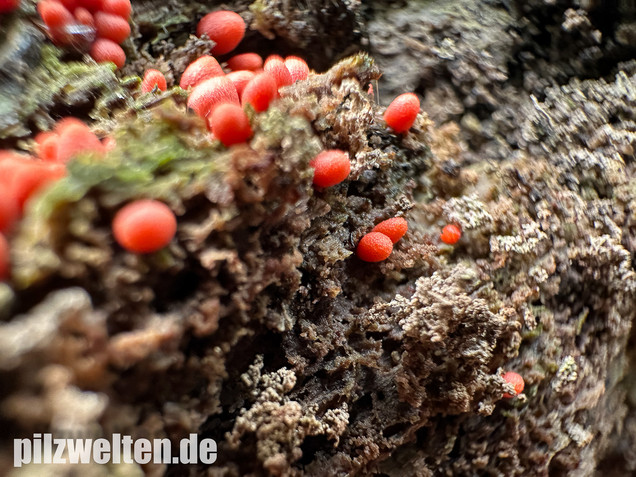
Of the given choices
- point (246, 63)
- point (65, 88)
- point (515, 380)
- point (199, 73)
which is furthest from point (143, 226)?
point (515, 380)

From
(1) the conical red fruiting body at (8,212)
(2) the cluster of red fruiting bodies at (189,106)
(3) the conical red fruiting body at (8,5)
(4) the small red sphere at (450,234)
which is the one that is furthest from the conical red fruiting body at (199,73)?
(4) the small red sphere at (450,234)

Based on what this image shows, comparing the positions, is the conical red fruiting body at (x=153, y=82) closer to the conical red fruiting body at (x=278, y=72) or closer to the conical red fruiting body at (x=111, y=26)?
the conical red fruiting body at (x=111, y=26)

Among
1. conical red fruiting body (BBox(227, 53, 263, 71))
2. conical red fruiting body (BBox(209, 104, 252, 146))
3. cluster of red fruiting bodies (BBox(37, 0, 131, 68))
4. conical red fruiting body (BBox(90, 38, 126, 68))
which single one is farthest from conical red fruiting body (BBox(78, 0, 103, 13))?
conical red fruiting body (BBox(209, 104, 252, 146))

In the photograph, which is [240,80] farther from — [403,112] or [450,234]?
[450,234]

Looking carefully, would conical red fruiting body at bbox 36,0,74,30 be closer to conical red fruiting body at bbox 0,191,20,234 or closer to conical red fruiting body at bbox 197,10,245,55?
conical red fruiting body at bbox 197,10,245,55

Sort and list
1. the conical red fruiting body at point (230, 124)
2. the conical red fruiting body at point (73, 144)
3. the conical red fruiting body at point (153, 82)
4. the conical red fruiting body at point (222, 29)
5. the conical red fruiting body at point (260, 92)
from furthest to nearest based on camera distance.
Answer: the conical red fruiting body at point (222, 29) → the conical red fruiting body at point (153, 82) → the conical red fruiting body at point (260, 92) → the conical red fruiting body at point (230, 124) → the conical red fruiting body at point (73, 144)

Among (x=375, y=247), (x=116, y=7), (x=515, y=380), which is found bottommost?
(x=515, y=380)

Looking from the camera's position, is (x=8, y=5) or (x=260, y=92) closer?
(x=260, y=92)
